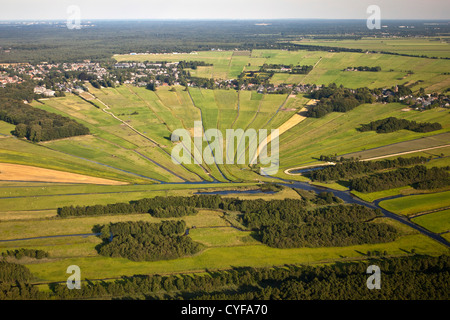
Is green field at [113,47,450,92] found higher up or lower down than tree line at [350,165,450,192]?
higher up

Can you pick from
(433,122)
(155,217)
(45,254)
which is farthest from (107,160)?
(433,122)

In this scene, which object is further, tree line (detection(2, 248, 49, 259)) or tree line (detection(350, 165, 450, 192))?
tree line (detection(350, 165, 450, 192))

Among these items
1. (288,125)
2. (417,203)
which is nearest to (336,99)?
(288,125)

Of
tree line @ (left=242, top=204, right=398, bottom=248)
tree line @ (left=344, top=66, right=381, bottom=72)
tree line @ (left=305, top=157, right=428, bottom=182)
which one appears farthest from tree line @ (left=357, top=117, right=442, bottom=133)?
tree line @ (left=344, top=66, right=381, bottom=72)

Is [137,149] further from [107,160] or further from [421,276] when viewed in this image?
[421,276]
